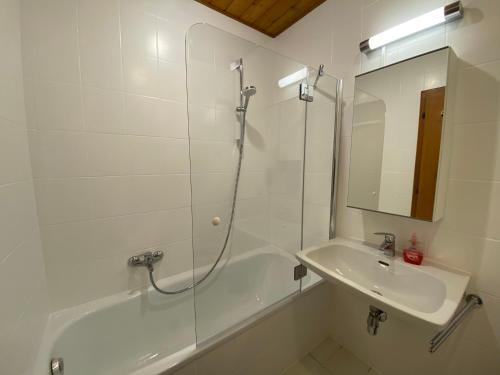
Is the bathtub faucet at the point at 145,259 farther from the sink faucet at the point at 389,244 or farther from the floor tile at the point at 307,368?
the sink faucet at the point at 389,244

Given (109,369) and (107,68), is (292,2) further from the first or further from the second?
(109,369)

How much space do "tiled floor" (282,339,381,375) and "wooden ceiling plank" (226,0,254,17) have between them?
2475 millimetres

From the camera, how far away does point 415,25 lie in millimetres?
963

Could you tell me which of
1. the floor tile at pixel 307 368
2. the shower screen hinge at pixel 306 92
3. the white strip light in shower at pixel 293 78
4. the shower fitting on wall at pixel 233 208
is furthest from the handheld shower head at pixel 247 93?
the floor tile at pixel 307 368

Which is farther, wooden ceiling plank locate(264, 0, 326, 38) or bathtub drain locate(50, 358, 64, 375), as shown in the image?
wooden ceiling plank locate(264, 0, 326, 38)

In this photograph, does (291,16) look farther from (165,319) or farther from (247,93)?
(165,319)

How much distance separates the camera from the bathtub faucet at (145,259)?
131 centimetres

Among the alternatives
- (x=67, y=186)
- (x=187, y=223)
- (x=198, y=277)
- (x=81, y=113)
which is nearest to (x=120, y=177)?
(x=67, y=186)

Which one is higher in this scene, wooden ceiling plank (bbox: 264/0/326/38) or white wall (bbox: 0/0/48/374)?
wooden ceiling plank (bbox: 264/0/326/38)

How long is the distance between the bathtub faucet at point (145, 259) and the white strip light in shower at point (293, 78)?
1468mm

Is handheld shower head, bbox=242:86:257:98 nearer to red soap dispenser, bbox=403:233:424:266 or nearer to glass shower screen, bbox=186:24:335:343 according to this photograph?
glass shower screen, bbox=186:24:335:343

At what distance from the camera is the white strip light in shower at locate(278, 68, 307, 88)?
4.53ft

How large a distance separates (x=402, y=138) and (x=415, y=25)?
1.71 feet

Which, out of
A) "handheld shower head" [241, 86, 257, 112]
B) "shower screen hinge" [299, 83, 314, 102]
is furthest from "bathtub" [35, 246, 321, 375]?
"shower screen hinge" [299, 83, 314, 102]
